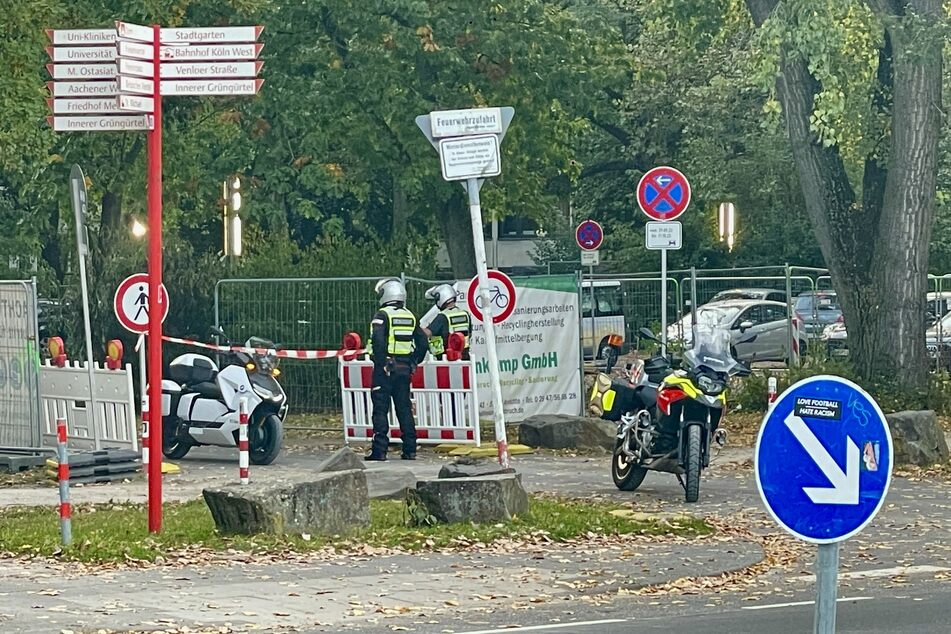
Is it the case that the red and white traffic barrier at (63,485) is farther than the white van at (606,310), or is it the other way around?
the white van at (606,310)

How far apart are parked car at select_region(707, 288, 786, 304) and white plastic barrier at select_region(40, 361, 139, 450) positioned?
16488 millimetres

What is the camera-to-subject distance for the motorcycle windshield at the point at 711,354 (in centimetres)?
1702

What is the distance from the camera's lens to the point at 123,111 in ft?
44.7

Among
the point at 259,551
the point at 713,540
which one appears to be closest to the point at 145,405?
the point at 259,551

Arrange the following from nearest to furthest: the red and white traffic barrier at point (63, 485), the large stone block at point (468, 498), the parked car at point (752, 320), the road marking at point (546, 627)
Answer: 1. the road marking at point (546, 627)
2. the red and white traffic barrier at point (63, 485)
3. the large stone block at point (468, 498)
4. the parked car at point (752, 320)

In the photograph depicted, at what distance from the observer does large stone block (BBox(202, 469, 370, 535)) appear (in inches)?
529

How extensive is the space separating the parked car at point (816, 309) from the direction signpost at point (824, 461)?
24305mm

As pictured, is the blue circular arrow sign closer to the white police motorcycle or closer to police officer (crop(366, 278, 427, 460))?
police officer (crop(366, 278, 427, 460))

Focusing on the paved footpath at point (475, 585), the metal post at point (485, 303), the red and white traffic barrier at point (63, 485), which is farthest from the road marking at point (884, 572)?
the red and white traffic barrier at point (63, 485)

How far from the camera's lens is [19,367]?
67.8 feet

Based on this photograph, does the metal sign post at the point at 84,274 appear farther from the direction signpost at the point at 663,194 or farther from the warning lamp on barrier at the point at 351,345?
the direction signpost at the point at 663,194

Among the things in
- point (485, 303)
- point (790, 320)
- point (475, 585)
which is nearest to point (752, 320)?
point (790, 320)

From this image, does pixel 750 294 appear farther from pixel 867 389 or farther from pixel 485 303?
pixel 485 303

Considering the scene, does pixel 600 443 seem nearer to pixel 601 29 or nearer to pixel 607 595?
pixel 607 595
